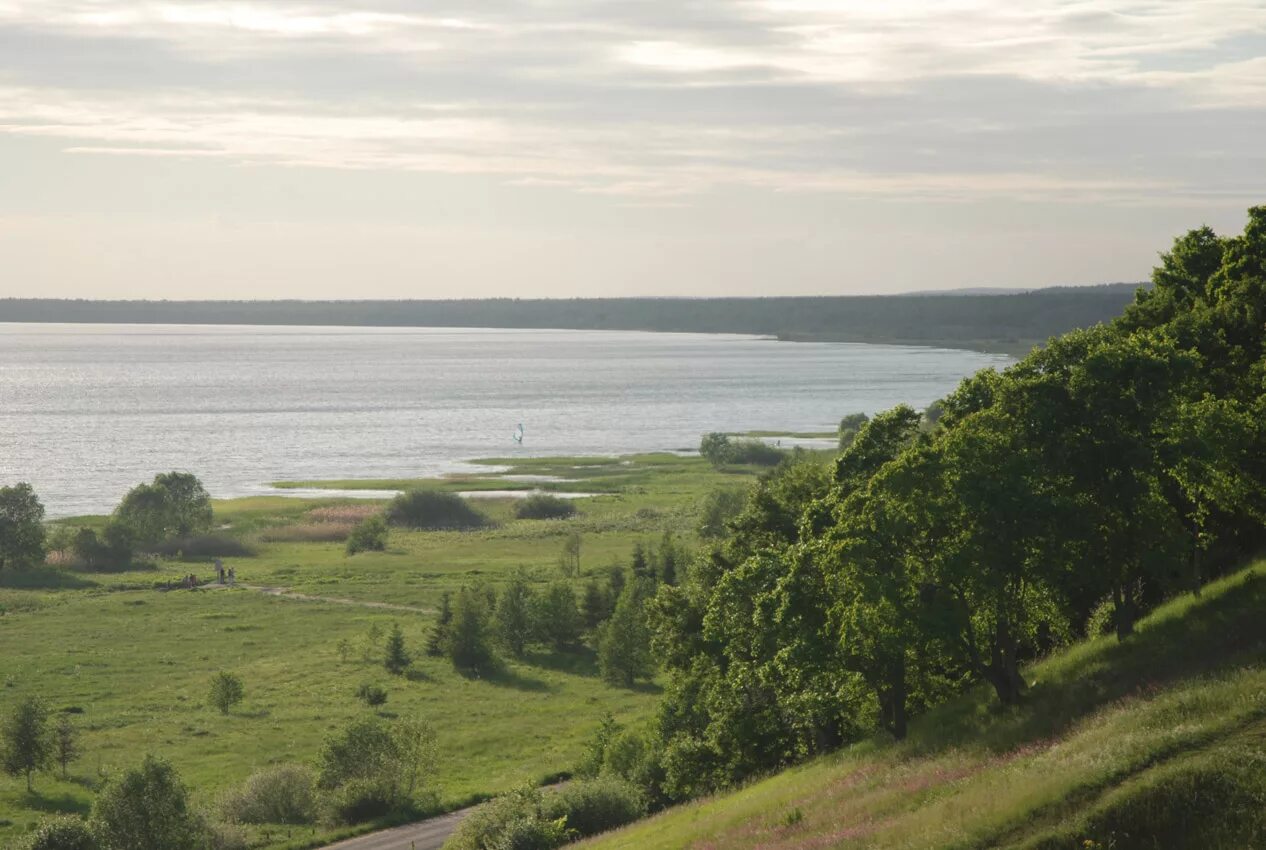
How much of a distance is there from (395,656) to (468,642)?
14.0 ft

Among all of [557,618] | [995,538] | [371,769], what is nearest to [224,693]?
[371,769]

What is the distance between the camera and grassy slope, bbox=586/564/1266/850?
23.2 metres

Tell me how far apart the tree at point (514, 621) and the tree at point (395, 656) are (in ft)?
22.5

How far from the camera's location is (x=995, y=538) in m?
33.0

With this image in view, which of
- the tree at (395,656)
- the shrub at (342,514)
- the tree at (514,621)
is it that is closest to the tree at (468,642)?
the tree at (395,656)

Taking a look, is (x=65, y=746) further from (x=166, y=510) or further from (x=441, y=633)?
(x=166, y=510)

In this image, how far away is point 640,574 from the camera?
8594 cm

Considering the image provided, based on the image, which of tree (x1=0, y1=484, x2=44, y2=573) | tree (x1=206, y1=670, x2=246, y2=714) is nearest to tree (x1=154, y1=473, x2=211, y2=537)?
tree (x1=0, y1=484, x2=44, y2=573)

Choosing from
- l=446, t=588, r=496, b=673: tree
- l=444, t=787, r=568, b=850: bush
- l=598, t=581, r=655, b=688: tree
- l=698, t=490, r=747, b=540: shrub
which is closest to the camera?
l=444, t=787, r=568, b=850: bush

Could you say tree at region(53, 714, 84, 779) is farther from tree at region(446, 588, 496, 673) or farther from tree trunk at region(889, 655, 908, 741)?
tree trunk at region(889, 655, 908, 741)

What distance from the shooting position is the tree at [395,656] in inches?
2938

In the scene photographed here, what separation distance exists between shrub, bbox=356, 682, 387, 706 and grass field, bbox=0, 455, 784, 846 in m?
1.01

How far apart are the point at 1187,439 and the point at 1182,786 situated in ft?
41.2

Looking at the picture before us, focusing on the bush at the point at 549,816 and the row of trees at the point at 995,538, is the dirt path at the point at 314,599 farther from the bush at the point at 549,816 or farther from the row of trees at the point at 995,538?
the row of trees at the point at 995,538
